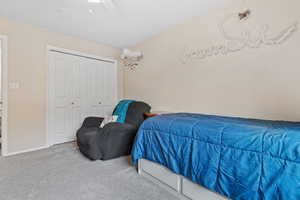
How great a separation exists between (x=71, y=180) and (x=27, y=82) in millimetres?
2051

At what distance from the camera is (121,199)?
1550mm

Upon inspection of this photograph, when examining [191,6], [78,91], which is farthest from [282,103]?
[78,91]

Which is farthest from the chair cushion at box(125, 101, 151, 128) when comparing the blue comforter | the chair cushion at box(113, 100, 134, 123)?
the blue comforter

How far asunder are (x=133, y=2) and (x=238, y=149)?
2289 millimetres

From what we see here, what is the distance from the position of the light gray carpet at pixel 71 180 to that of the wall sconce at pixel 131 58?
2337mm

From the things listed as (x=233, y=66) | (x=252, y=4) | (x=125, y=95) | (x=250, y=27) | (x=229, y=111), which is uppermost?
(x=252, y=4)

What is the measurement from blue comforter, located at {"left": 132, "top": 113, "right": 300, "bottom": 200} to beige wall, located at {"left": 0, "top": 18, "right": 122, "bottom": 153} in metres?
2.56

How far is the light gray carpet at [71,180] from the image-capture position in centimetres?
161

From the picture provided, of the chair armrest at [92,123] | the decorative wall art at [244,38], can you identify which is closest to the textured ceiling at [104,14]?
the decorative wall art at [244,38]

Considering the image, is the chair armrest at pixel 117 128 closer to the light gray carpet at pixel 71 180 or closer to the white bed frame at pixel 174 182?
the light gray carpet at pixel 71 180

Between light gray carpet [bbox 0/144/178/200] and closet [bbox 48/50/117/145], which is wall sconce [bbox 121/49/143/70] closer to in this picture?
closet [bbox 48/50/117/145]

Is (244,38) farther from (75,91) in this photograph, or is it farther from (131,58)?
(75,91)

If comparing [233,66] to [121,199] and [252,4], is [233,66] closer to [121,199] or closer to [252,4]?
[252,4]

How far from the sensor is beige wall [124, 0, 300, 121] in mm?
1820
